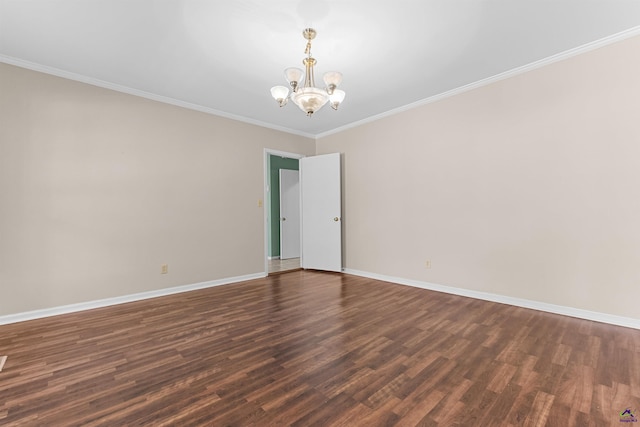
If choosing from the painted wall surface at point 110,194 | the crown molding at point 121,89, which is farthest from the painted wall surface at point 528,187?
the painted wall surface at point 110,194

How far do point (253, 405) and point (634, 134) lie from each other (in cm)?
378

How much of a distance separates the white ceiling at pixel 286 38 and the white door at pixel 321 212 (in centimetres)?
188

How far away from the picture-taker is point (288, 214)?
6.83 meters

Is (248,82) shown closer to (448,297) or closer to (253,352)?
(253,352)

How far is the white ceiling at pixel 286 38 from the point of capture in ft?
7.00

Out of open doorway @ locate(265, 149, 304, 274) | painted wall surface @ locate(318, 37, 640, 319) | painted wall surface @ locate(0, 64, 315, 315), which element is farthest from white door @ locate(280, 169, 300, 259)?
painted wall surface @ locate(318, 37, 640, 319)

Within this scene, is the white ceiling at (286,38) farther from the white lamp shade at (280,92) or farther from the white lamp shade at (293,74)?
the white lamp shade at (280,92)

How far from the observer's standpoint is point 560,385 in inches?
67.0

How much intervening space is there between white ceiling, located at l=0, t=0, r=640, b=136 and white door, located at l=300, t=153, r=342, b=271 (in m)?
1.88

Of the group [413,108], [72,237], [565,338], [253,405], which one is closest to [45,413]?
[253,405]

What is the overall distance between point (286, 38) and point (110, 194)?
8.97 feet

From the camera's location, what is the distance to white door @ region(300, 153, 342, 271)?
197 inches

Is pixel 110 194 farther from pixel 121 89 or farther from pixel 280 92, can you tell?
pixel 280 92

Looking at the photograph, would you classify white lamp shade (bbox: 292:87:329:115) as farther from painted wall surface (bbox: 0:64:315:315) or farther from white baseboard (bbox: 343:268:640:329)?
white baseboard (bbox: 343:268:640:329)
